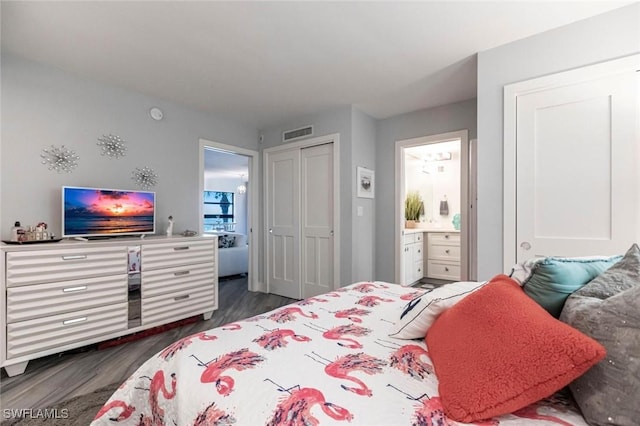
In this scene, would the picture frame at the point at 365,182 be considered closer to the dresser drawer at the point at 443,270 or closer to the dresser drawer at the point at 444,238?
the dresser drawer at the point at 444,238

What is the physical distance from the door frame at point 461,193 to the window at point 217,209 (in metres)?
6.60

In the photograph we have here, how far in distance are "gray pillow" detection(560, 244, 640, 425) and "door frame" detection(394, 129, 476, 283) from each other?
9.34 ft

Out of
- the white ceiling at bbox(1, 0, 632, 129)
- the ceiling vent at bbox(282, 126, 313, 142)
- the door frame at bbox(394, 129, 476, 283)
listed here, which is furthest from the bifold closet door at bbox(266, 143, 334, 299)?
the white ceiling at bbox(1, 0, 632, 129)

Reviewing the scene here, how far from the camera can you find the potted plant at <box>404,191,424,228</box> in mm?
5699

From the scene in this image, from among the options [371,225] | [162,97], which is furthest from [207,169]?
[371,225]

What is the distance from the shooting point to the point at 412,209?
5742mm

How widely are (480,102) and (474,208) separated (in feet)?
4.61

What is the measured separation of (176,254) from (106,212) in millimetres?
744

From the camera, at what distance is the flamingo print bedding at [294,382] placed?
0.75 meters

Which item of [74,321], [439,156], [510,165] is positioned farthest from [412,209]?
[74,321]

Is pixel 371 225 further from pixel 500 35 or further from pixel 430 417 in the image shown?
pixel 430 417

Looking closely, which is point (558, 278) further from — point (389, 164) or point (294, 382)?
point (389, 164)

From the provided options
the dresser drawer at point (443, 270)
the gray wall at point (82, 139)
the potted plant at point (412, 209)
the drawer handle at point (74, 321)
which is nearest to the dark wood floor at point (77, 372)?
the drawer handle at point (74, 321)

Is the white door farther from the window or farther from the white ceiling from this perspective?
the window
